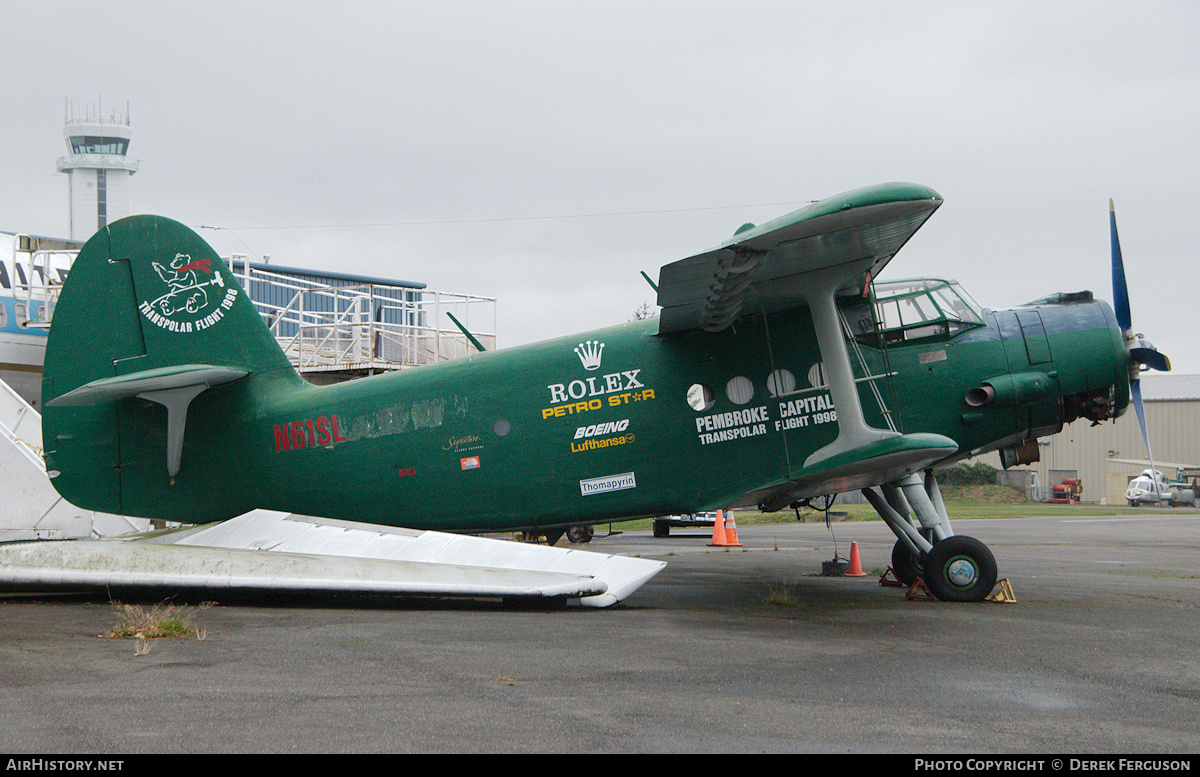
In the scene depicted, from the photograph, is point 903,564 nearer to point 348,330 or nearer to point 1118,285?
point 1118,285

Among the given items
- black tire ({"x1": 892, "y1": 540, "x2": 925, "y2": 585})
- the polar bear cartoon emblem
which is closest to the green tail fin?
the polar bear cartoon emblem

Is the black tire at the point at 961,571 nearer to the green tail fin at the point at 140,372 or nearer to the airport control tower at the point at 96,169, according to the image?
the green tail fin at the point at 140,372

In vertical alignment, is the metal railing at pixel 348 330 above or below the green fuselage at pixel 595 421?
above

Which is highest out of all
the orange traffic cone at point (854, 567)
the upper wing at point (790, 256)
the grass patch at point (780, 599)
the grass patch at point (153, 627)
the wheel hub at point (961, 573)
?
the upper wing at point (790, 256)

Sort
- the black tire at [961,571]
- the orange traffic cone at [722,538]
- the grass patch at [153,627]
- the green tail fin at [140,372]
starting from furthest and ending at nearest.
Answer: the orange traffic cone at [722,538] → the green tail fin at [140,372] → the black tire at [961,571] → the grass patch at [153,627]

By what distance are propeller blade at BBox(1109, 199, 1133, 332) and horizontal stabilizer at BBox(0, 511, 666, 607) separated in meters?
5.72

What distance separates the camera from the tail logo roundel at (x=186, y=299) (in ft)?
34.7

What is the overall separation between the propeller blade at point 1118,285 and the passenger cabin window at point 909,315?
1.51 metres

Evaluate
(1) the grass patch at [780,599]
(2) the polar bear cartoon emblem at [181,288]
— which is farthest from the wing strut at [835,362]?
(2) the polar bear cartoon emblem at [181,288]

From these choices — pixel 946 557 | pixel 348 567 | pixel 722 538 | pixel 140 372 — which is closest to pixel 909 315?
pixel 946 557

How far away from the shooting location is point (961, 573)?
9484mm

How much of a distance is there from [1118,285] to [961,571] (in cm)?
359

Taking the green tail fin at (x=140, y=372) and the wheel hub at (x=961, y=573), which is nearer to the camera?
the wheel hub at (x=961, y=573)

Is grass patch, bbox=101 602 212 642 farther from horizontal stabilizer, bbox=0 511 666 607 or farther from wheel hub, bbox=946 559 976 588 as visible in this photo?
wheel hub, bbox=946 559 976 588
